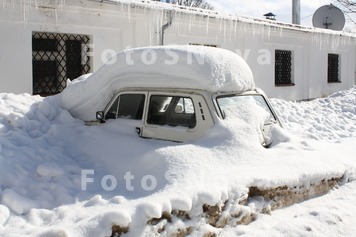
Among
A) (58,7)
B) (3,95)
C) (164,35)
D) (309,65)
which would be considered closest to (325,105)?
(309,65)

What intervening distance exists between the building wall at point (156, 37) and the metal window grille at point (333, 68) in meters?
0.32

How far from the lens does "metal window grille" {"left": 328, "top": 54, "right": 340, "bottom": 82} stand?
16.7 metres

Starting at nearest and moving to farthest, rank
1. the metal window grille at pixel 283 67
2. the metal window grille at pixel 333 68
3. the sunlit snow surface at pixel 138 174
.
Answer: the sunlit snow surface at pixel 138 174, the metal window grille at pixel 283 67, the metal window grille at pixel 333 68

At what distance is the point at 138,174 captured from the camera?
183 inches

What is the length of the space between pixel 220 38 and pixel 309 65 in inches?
192

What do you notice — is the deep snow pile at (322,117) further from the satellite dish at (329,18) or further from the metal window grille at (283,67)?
the satellite dish at (329,18)

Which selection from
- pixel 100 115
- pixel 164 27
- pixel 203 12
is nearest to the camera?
pixel 100 115

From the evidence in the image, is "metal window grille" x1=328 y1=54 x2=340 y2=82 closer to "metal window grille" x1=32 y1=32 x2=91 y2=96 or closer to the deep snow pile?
the deep snow pile

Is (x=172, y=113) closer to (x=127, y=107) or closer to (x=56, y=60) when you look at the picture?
(x=127, y=107)

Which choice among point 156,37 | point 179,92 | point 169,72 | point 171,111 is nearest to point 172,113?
point 171,111

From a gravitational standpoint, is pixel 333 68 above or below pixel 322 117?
above

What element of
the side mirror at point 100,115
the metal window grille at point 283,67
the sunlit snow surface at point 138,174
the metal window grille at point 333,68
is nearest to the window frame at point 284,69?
the metal window grille at point 283,67

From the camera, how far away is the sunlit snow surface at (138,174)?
12.1 feet

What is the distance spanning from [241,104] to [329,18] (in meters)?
13.4
